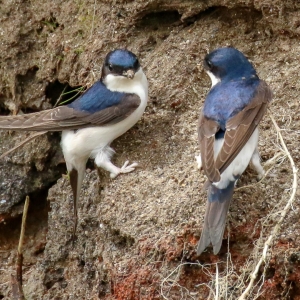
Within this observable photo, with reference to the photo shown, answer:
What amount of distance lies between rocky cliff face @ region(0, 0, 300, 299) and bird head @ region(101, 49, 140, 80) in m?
0.25

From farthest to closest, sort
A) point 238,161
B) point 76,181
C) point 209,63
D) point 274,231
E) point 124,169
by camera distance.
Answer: point 76,181
point 209,63
point 124,169
point 238,161
point 274,231

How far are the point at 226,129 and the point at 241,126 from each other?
0.06m

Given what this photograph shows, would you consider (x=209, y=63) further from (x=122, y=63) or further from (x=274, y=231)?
(x=274, y=231)

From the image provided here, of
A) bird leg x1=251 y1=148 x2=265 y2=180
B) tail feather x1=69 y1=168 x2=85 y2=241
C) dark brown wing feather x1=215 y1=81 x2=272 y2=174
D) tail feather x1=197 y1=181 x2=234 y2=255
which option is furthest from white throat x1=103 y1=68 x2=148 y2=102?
tail feather x1=197 y1=181 x2=234 y2=255

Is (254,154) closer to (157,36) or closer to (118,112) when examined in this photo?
(118,112)

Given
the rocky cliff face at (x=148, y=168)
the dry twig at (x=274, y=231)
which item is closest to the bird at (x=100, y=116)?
the rocky cliff face at (x=148, y=168)

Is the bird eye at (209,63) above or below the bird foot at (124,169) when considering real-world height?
above

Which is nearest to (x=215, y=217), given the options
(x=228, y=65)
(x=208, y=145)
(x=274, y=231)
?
(x=274, y=231)

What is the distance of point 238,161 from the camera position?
3652 mm

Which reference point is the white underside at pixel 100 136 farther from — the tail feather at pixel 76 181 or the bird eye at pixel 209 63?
the bird eye at pixel 209 63

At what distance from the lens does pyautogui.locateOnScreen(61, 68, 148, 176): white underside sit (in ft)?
13.9

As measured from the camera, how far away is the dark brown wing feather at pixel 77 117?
13.7 feet

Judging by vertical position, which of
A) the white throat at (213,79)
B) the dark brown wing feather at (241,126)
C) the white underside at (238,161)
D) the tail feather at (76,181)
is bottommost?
the tail feather at (76,181)

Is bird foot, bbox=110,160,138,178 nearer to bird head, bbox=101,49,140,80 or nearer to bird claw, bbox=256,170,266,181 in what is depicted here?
bird head, bbox=101,49,140,80
